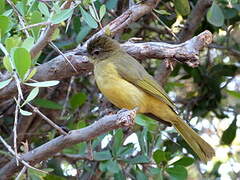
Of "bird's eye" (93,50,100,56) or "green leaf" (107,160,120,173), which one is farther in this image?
"bird's eye" (93,50,100,56)

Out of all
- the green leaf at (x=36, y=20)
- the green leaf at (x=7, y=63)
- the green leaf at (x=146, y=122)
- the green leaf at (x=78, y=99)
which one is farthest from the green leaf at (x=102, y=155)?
the green leaf at (x=7, y=63)

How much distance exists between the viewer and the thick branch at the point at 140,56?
2900 millimetres

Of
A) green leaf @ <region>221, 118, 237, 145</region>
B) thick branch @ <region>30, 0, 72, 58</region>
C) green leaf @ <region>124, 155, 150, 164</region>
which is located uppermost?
thick branch @ <region>30, 0, 72, 58</region>

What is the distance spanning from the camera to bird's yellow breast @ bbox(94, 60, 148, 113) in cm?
356

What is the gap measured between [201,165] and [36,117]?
1.35m

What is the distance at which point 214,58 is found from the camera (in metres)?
4.94

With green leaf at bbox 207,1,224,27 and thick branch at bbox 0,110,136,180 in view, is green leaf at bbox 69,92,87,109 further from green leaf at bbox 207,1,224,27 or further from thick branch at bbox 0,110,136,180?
thick branch at bbox 0,110,136,180

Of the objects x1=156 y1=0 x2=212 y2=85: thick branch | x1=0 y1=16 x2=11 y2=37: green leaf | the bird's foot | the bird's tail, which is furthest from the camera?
x1=156 y1=0 x2=212 y2=85: thick branch

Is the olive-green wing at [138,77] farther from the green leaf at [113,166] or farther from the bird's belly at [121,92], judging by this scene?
the green leaf at [113,166]

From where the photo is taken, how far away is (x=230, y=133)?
14.7ft

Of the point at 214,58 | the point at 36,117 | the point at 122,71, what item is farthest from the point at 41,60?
the point at 214,58

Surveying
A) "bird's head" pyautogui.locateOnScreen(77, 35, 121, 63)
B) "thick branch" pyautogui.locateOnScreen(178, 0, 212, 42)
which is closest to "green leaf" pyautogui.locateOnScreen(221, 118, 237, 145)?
"thick branch" pyautogui.locateOnScreen(178, 0, 212, 42)

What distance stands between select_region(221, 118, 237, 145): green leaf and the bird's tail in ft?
2.71

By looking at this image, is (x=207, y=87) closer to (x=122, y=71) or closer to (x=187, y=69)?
(x=187, y=69)
